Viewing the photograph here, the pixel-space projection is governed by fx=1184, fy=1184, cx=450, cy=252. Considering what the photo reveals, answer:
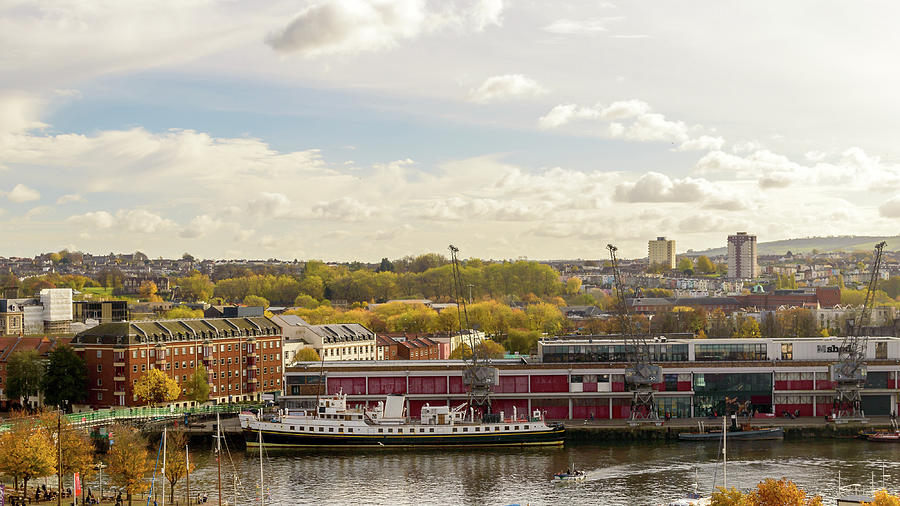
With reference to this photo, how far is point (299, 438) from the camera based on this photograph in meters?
64.6

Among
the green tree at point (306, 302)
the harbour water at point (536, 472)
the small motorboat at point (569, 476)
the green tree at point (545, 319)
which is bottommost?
the harbour water at point (536, 472)

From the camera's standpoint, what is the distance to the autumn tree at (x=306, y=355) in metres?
90.6

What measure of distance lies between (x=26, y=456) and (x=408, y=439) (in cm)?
2329

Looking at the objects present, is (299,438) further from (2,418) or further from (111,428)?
(2,418)

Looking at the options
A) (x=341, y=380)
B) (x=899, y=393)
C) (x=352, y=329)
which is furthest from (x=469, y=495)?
(x=352, y=329)

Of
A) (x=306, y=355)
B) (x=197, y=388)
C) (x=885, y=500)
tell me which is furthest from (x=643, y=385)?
(x=885, y=500)

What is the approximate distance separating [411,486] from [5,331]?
71478mm

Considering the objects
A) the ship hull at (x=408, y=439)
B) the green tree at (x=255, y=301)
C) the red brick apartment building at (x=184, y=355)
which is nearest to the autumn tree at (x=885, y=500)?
the ship hull at (x=408, y=439)

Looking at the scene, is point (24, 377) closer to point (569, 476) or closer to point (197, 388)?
point (197, 388)

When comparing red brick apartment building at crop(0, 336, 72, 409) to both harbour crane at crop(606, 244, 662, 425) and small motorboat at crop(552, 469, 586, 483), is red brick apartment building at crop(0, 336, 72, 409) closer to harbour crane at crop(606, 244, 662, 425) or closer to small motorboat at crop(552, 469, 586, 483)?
harbour crane at crop(606, 244, 662, 425)

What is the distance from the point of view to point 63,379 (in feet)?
245

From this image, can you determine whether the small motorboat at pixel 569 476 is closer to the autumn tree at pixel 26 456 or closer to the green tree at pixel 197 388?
the autumn tree at pixel 26 456

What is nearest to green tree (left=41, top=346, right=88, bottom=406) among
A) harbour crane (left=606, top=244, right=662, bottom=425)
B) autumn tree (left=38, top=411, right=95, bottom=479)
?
autumn tree (left=38, top=411, right=95, bottom=479)

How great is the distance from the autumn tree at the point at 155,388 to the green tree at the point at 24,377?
6.38 metres
